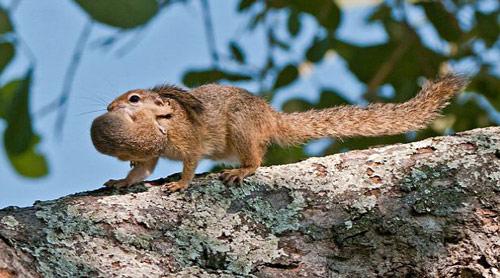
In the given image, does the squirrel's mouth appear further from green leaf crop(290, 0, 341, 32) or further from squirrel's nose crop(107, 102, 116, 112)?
green leaf crop(290, 0, 341, 32)

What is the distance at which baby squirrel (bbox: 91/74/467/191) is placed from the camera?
348cm

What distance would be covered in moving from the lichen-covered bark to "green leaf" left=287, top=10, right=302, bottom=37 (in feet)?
7.28

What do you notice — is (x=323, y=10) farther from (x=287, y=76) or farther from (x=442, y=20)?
(x=442, y=20)

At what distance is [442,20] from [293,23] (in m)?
0.79

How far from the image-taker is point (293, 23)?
4.81 m

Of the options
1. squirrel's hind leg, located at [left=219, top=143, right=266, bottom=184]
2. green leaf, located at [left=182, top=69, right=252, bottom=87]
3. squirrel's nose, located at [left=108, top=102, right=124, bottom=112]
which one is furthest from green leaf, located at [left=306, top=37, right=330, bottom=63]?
squirrel's nose, located at [left=108, top=102, right=124, bottom=112]

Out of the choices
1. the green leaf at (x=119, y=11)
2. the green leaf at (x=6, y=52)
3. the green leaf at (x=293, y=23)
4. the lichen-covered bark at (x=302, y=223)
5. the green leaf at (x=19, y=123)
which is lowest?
the lichen-covered bark at (x=302, y=223)

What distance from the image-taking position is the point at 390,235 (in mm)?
2414

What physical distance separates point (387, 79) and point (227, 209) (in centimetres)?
241

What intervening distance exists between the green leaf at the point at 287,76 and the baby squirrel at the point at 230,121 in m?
0.75

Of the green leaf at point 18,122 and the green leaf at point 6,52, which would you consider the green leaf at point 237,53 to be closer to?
the green leaf at point 18,122

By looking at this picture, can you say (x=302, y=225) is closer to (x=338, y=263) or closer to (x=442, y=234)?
(x=338, y=263)

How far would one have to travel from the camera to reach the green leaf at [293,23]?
15.8ft

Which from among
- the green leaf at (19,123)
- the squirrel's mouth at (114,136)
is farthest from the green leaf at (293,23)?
the green leaf at (19,123)
